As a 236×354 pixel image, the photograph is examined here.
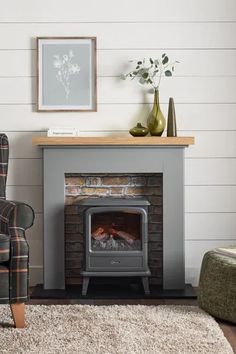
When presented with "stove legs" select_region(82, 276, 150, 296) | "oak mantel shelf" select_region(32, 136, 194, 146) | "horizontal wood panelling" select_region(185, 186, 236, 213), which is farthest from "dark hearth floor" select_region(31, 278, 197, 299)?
"oak mantel shelf" select_region(32, 136, 194, 146)

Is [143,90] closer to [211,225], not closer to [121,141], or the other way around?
[121,141]

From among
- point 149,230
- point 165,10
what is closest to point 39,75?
point 165,10

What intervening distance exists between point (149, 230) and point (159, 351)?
1.54 m

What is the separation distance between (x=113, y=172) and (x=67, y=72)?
802mm

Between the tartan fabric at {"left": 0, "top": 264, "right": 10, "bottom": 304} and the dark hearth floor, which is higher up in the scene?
the tartan fabric at {"left": 0, "top": 264, "right": 10, "bottom": 304}

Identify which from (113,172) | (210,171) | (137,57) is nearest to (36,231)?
(113,172)

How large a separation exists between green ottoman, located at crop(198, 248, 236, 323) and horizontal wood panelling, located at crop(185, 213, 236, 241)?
0.69 metres

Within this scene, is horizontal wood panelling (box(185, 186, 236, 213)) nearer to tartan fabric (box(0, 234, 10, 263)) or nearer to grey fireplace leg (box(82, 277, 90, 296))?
grey fireplace leg (box(82, 277, 90, 296))

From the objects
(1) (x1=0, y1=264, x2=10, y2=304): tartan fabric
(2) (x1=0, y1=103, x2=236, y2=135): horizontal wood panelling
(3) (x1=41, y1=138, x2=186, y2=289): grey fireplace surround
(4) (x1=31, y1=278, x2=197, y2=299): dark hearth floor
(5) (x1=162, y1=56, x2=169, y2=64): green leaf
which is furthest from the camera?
(2) (x1=0, y1=103, x2=236, y2=135): horizontal wood panelling

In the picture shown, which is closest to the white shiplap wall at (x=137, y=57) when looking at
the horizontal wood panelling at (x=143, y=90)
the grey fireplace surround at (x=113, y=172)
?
the horizontal wood panelling at (x=143, y=90)

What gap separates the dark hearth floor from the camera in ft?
12.1

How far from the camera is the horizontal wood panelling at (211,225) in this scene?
161 inches

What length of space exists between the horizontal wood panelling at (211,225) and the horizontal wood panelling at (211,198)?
0.04 m

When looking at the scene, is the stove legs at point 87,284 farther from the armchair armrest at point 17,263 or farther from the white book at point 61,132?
the white book at point 61,132
